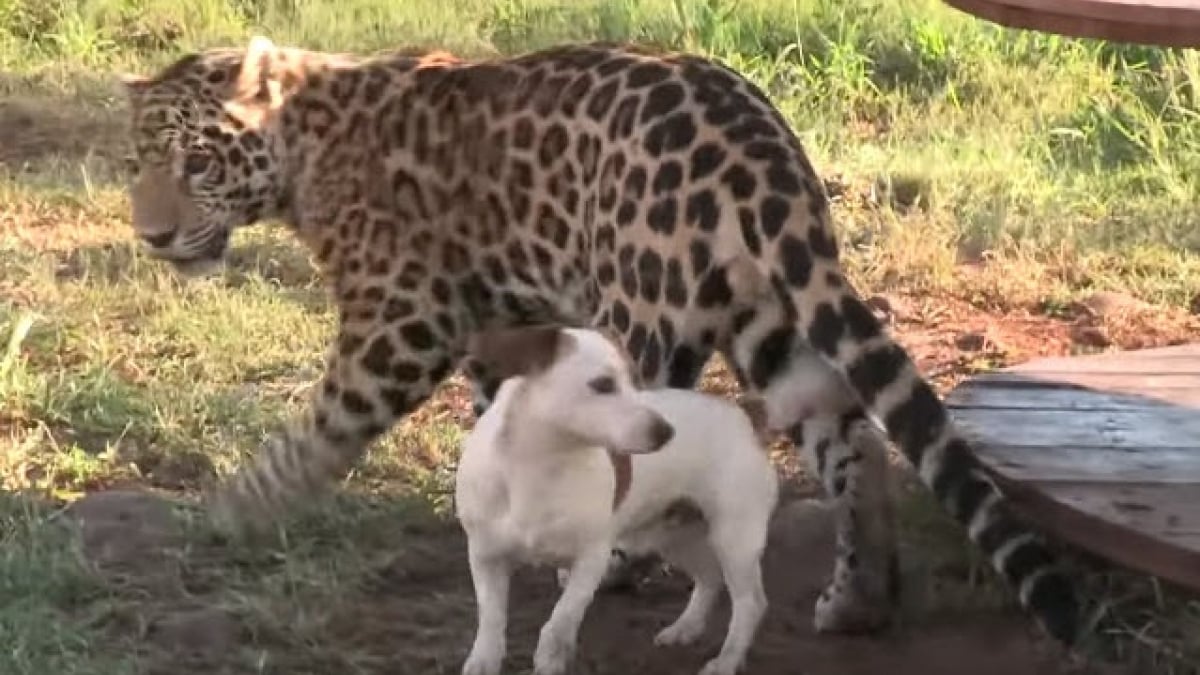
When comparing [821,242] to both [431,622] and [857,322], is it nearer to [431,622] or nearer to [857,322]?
[857,322]

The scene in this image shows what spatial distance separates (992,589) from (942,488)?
78 cm

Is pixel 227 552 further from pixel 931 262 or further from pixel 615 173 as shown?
pixel 931 262

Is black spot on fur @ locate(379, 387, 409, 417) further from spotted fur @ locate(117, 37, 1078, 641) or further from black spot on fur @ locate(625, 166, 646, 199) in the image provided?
black spot on fur @ locate(625, 166, 646, 199)

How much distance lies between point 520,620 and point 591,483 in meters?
0.85

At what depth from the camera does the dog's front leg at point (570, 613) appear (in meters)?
4.21

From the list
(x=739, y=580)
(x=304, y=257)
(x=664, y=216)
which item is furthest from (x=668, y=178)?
(x=304, y=257)

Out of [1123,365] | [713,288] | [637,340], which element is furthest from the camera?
[1123,365]

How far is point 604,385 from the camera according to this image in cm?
395

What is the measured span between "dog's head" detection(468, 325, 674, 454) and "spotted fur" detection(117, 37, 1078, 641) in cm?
53

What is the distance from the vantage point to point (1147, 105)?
9062 mm

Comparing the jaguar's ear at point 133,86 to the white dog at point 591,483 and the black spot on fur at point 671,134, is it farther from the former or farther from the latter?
the white dog at point 591,483

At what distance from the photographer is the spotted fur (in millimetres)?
4434

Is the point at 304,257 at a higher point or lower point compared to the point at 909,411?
lower

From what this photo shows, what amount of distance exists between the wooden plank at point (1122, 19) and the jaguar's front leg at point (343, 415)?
1.65 metres
